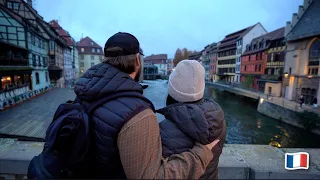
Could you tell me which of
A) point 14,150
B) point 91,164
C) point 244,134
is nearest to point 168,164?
point 91,164

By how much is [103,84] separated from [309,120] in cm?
1796

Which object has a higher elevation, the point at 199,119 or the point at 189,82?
the point at 189,82

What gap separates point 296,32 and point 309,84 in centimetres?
614

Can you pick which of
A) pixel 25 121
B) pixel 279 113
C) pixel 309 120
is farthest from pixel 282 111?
pixel 25 121

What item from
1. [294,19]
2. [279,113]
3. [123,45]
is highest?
[294,19]

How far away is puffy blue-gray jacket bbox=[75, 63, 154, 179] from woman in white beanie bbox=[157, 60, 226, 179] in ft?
0.89

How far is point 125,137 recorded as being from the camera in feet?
2.79

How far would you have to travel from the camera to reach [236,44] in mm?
43688

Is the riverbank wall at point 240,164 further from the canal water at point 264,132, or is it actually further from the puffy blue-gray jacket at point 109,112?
the canal water at point 264,132

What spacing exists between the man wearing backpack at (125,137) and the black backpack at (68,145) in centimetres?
4

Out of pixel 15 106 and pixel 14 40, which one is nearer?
pixel 15 106

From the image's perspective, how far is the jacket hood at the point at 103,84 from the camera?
0.92 m

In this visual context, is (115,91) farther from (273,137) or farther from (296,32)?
(296,32)

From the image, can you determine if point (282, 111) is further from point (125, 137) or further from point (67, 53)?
point (67, 53)
